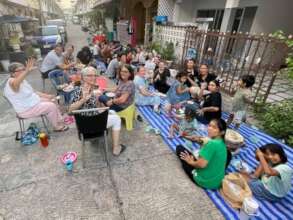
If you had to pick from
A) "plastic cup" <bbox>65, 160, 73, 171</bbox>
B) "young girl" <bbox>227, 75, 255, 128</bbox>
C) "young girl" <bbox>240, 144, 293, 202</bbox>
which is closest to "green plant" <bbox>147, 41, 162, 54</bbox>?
"young girl" <bbox>227, 75, 255, 128</bbox>

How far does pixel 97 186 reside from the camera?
243 cm

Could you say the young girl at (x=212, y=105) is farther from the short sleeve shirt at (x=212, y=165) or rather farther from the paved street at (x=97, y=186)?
the short sleeve shirt at (x=212, y=165)

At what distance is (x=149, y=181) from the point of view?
253 cm

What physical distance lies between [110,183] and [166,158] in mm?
980

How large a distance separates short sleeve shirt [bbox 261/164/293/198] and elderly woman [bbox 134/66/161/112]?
2682mm

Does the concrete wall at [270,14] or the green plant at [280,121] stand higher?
the concrete wall at [270,14]

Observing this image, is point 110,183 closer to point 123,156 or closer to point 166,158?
point 123,156

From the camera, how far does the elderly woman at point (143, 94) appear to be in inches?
173

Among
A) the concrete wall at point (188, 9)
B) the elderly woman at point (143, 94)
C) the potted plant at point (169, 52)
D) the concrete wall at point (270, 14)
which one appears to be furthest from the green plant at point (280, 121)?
the concrete wall at point (188, 9)

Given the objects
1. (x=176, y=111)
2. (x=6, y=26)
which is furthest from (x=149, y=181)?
(x=6, y=26)

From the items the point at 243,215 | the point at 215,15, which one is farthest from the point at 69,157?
the point at 215,15

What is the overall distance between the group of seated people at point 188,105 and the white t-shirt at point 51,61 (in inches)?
1.0

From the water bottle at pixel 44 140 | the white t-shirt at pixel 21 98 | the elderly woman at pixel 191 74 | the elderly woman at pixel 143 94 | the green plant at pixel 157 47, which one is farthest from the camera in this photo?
the green plant at pixel 157 47

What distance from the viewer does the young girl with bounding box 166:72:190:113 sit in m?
4.19
